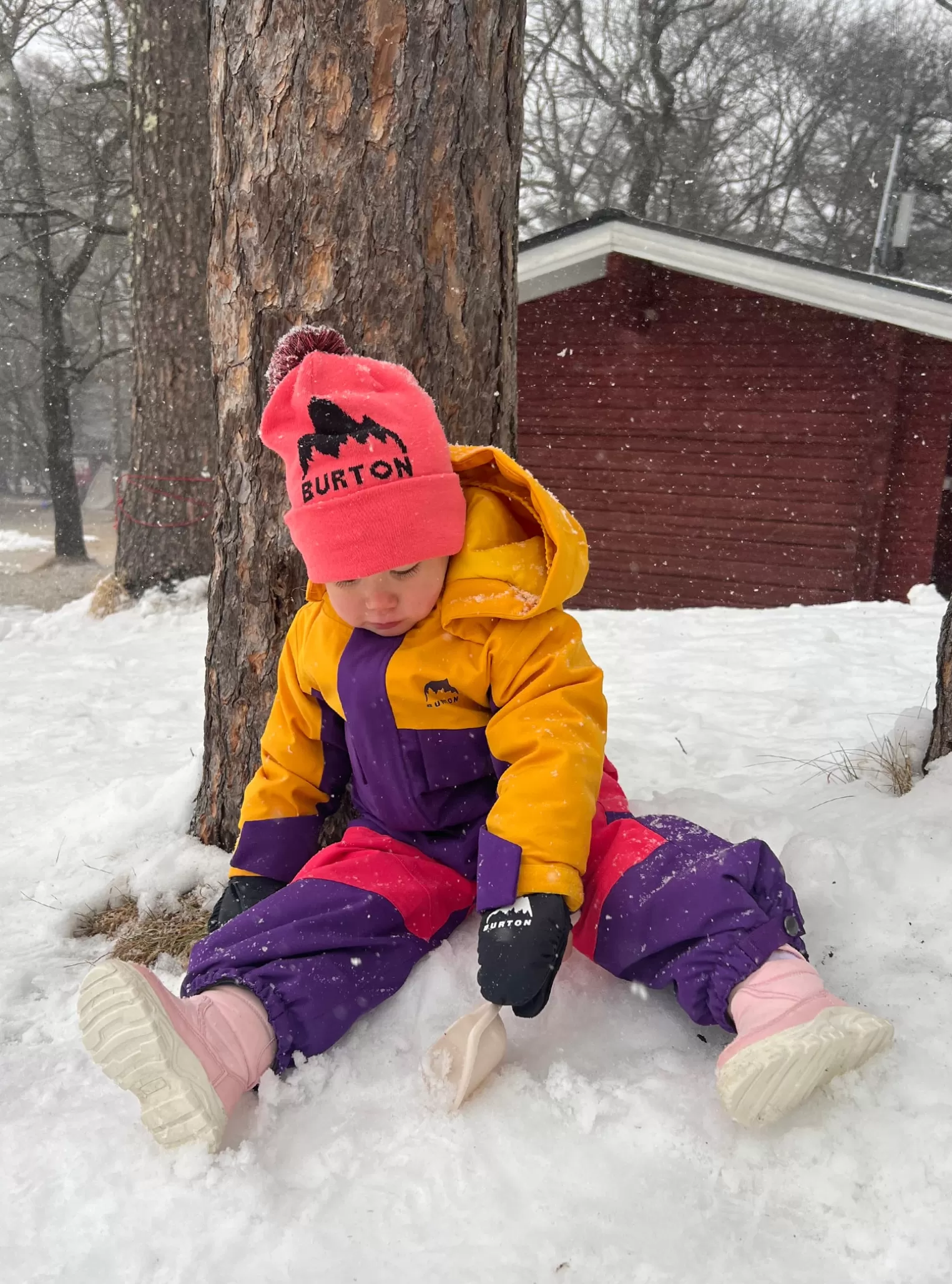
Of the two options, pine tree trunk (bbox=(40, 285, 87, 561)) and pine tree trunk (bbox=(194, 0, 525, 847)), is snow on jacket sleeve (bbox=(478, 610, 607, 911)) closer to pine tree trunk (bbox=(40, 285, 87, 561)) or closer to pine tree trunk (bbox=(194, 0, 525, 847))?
pine tree trunk (bbox=(194, 0, 525, 847))

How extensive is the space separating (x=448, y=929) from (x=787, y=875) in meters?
0.74

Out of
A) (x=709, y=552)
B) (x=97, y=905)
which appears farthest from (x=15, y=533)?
(x=97, y=905)

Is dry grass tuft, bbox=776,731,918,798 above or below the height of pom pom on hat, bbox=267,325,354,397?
below

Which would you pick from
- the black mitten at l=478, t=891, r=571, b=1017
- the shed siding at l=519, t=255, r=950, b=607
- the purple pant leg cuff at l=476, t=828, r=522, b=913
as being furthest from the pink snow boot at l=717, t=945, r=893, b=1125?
the shed siding at l=519, t=255, r=950, b=607

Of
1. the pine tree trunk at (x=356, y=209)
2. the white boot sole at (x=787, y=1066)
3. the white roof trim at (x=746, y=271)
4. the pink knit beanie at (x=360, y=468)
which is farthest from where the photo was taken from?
the white roof trim at (x=746, y=271)

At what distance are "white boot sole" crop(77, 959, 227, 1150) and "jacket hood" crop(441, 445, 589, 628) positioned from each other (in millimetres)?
851

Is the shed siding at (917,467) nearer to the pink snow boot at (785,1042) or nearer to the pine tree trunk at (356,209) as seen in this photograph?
the pine tree trunk at (356,209)

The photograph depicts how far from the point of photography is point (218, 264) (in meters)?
2.25

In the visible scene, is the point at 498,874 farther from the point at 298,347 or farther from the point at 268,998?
the point at 298,347

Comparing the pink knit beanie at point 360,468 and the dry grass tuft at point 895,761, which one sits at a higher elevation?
the pink knit beanie at point 360,468

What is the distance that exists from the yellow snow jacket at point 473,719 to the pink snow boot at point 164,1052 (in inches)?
19.1

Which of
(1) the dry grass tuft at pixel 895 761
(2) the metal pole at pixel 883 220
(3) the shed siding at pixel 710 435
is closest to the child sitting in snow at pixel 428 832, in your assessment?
(1) the dry grass tuft at pixel 895 761

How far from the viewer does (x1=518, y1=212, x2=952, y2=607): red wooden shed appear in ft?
26.7

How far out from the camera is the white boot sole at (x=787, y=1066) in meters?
1.33
